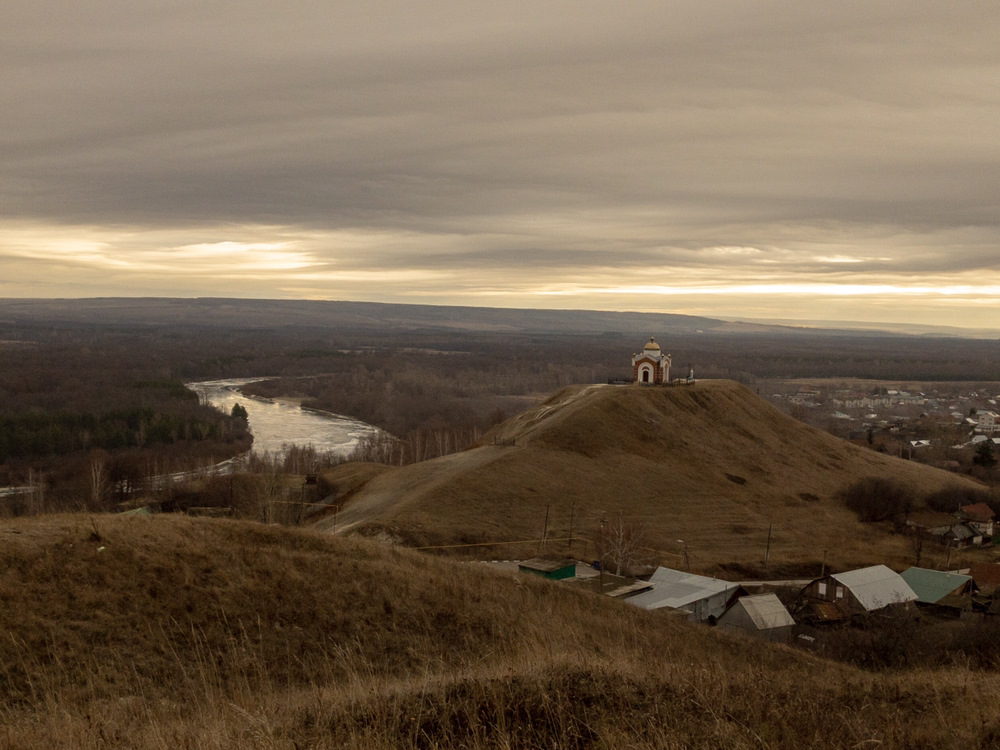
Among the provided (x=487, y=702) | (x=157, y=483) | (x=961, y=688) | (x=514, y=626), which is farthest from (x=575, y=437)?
(x=487, y=702)

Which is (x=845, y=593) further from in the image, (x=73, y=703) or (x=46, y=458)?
(x=46, y=458)

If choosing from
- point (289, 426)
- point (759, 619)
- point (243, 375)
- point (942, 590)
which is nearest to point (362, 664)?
point (759, 619)

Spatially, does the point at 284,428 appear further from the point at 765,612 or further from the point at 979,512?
the point at 765,612

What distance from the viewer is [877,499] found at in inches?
1833

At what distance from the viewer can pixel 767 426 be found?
57094 millimetres

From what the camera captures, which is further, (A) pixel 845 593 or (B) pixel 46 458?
A: (B) pixel 46 458

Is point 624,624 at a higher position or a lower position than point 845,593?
higher

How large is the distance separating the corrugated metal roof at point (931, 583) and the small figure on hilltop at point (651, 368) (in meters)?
27.3

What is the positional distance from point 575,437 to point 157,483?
1135 inches

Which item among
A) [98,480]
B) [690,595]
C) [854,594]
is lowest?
[98,480]

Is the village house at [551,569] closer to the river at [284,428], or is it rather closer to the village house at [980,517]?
the village house at [980,517]

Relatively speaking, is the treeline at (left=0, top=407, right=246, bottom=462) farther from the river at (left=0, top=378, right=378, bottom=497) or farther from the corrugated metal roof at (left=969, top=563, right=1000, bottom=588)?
the corrugated metal roof at (left=969, top=563, right=1000, bottom=588)

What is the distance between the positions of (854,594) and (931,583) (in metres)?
4.70

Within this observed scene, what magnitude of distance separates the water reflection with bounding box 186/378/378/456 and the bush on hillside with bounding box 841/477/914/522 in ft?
129
